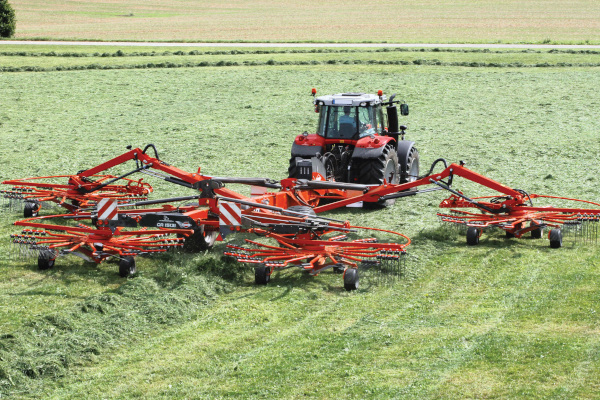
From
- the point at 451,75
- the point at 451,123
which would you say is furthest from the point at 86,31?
the point at 451,123

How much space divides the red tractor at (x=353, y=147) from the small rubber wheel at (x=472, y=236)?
2138mm

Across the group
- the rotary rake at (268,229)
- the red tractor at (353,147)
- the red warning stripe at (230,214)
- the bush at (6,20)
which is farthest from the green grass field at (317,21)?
the red warning stripe at (230,214)

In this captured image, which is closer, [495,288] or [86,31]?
[495,288]

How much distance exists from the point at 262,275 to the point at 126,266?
5.88ft

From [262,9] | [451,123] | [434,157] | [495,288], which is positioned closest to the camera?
[495,288]

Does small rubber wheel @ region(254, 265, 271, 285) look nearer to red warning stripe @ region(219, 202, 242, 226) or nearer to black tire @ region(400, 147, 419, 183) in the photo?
red warning stripe @ region(219, 202, 242, 226)

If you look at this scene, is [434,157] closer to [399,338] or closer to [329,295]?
[329,295]

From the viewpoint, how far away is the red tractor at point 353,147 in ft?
45.8

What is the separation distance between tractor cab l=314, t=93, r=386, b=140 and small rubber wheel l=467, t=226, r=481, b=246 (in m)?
3.49

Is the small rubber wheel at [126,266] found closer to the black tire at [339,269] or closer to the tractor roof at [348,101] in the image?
the black tire at [339,269]

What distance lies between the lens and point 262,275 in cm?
1011

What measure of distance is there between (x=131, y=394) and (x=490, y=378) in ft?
10.7

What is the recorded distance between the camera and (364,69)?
30203mm

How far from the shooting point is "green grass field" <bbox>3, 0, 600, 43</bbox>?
48.4m
